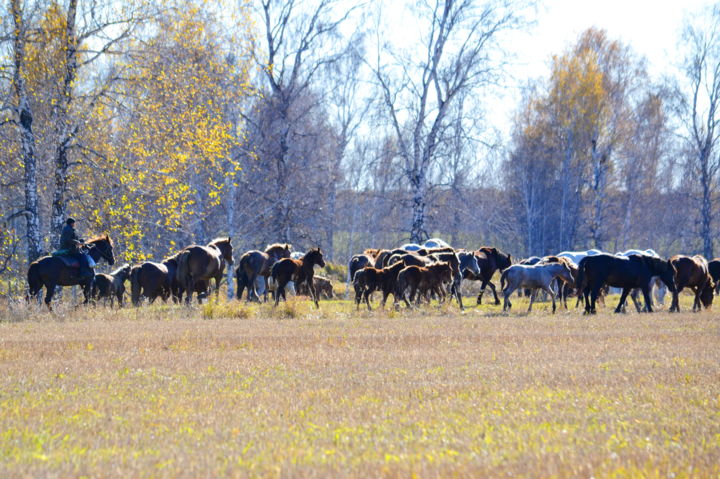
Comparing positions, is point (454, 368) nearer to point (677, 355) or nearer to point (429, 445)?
point (677, 355)

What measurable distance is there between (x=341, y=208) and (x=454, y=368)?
50.5m

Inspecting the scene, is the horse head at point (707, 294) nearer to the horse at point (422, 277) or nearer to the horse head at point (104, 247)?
the horse at point (422, 277)

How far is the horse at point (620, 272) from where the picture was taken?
23.7 metres

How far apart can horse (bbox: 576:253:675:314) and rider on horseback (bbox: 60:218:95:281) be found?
44.6 feet

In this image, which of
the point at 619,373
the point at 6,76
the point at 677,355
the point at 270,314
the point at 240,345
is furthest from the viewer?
the point at 6,76

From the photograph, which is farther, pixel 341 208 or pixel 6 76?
pixel 341 208

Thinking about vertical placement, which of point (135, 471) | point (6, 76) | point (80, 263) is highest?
point (6, 76)

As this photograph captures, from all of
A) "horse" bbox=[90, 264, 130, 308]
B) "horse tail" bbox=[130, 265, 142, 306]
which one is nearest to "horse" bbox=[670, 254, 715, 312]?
"horse tail" bbox=[130, 265, 142, 306]

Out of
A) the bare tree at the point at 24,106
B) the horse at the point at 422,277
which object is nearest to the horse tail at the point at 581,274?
the horse at the point at 422,277

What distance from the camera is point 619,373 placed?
10.3 meters

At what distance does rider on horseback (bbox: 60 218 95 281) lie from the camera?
21.8 metres

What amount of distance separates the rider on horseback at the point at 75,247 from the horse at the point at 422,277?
843cm

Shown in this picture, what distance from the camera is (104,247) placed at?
23.3 metres

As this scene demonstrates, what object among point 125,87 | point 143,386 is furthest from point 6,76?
point 143,386
